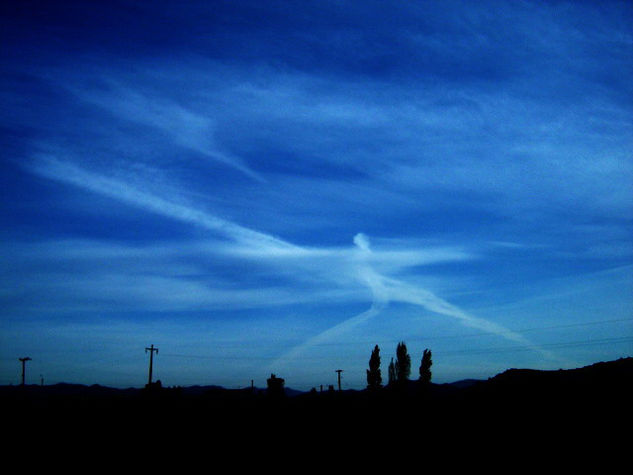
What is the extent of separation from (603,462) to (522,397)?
43.3 ft

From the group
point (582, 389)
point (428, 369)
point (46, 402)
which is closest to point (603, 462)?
point (582, 389)

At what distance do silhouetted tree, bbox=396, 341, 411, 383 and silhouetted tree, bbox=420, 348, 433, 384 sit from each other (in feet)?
26.5

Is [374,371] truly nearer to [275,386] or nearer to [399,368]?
[399,368]

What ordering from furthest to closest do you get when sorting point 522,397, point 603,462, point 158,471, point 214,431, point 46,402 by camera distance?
point 46,402, point 522,397, point 214,431, point 158,471, point 603,462

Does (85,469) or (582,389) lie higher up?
(582,389)

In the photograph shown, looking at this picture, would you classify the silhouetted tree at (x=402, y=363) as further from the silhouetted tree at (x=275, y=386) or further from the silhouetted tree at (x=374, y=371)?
the silhouetted tree at (x=275, y=386)

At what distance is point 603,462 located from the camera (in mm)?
26266

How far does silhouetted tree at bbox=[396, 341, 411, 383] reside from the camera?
106188mm

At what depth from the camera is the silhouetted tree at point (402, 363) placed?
348 ft

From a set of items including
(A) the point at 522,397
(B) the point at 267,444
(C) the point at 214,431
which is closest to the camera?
(B) the point at 267,444

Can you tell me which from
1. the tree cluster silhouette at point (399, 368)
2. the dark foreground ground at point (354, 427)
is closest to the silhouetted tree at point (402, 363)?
the tree cluster silhouette at point (399, 368)

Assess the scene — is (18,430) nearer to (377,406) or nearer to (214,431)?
(214,431)

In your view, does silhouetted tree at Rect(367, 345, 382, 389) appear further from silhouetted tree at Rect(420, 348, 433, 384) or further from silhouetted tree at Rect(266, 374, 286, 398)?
silhouetted tree at Rect(266, 374, 286, 398)

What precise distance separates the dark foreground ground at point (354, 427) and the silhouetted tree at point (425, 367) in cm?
5083
